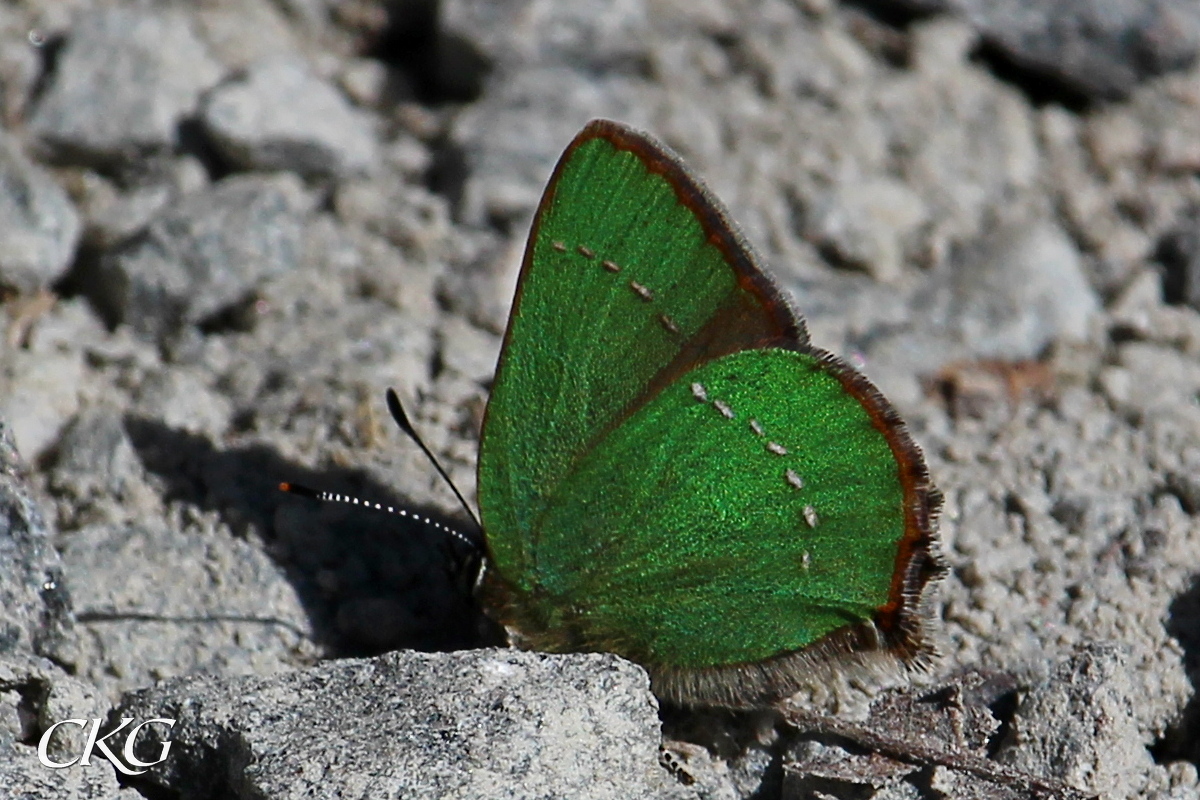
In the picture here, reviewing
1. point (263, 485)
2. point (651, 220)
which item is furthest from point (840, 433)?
point (263, 485)

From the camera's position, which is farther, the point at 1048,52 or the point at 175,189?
the point at 1048,52

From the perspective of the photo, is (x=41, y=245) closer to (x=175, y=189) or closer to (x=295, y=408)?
(x=175, y=189)

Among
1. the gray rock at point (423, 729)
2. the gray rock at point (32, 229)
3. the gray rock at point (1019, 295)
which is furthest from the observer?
the gray rock at point (1019, 295)

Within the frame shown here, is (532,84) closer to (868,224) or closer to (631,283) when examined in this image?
(868,224)

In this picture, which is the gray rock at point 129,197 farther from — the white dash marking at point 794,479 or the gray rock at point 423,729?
the white dash marking at point 794,479

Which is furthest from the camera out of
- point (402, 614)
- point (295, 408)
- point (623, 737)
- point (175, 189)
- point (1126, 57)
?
point (1126, 57)

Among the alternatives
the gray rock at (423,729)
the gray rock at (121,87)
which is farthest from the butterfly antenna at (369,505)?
the gray rock at (121,87)

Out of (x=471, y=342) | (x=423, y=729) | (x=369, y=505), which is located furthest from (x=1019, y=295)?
(x=423, y=729)
